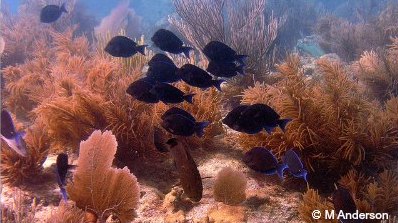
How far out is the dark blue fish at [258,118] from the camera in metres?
3.02

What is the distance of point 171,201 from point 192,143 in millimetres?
1287

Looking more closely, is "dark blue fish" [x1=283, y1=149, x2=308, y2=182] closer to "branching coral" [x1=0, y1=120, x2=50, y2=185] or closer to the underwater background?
the underwater background

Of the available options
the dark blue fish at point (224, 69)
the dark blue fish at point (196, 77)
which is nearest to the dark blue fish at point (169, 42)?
the dark blue fish at point (224, 69)

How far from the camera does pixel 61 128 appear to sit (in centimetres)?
450

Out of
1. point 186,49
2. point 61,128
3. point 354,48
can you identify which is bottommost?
point 61,128

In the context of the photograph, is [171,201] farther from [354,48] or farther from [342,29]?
[342,29]

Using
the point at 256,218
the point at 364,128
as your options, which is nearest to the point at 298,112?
the point at 364,128

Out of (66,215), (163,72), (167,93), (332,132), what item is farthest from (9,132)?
(332,132)

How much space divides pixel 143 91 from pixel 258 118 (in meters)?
1.36

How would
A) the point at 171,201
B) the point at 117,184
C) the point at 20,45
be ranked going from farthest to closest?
1. the point at 20,45
2. the point at 171,201
3. the point at 117,184

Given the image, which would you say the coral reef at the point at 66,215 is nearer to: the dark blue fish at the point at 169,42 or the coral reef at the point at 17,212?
the coral reef at the point at 17,212

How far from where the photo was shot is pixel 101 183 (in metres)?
3.12

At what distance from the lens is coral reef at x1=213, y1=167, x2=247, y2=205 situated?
340cm

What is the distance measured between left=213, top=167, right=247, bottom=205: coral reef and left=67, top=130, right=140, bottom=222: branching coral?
0.90 metres
